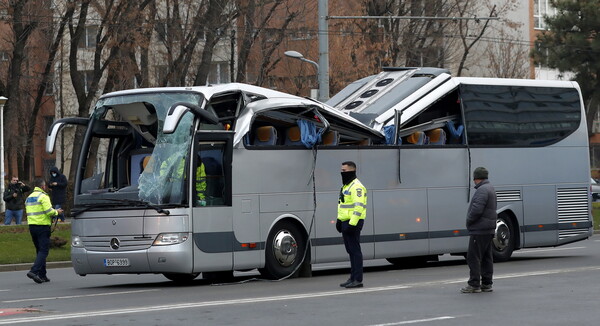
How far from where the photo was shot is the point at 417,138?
69.9 feet

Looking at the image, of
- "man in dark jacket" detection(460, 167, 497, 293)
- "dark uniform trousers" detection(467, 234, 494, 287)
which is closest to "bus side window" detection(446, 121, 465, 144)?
"man in dark jacket" detection(460, 167, 497, 293)

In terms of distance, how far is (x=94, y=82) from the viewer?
142 ft

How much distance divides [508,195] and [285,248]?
5.63 metres

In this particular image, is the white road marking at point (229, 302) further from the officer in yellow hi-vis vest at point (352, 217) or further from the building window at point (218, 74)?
the building window at point (218, 74)

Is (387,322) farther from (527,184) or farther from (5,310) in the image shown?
(527,184)

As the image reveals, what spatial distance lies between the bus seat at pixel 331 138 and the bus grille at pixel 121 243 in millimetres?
3743

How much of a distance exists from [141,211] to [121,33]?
24.1m

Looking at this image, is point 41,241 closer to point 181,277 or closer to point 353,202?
point 181,277

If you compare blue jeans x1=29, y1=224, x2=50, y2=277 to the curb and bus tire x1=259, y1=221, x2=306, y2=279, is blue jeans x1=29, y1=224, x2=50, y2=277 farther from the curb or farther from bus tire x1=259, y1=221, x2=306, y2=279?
the curb

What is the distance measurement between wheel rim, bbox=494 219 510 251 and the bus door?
20.4 feet

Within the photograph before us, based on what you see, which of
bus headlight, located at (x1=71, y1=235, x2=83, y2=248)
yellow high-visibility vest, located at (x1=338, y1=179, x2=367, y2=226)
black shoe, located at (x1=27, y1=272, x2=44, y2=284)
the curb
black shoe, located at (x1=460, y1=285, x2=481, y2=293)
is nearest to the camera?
black shoe, located at (x1=460, y1=285, x2=481, y2=293)

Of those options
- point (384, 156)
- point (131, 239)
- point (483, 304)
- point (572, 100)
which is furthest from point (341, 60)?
point (483, 304)

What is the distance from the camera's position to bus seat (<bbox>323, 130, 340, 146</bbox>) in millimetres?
19719

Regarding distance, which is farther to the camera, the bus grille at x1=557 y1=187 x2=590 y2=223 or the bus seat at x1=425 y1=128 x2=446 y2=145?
the bus grille at x1=557 y1=187 x2=590 y2=223
